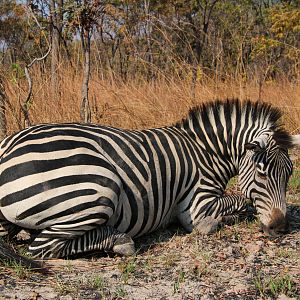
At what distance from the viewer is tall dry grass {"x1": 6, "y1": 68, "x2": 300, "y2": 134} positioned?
692cm

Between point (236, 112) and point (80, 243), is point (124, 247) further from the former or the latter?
point (236, 112)

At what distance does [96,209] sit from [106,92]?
4.60m

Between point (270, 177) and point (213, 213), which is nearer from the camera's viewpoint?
point (270, 177)

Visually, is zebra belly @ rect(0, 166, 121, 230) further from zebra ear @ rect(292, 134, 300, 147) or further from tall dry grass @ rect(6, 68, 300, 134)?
tall dry grass @ rect(6, 68, 300, 134)

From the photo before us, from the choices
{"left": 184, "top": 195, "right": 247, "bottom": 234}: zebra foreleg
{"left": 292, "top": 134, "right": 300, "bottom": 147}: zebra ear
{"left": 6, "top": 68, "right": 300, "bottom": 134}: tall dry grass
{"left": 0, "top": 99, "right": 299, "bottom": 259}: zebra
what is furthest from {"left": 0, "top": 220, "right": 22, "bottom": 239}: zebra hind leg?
→ {"left": 6, "top": 68, "right": 300, "bottom": 134}: tall dry grass

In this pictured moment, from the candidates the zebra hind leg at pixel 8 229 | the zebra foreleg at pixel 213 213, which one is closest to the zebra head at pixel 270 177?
the zebra foreleg at pixel 213 213

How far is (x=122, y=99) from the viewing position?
7.79 meters

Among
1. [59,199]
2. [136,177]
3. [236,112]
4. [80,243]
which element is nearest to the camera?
[59,199]

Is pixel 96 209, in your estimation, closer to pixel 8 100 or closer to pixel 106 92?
pixel 8 100

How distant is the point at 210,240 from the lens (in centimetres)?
381

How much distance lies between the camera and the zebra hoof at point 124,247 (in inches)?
134

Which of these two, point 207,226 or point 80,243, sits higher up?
point 80,243

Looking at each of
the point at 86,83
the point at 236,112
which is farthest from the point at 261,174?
the point at 86,83

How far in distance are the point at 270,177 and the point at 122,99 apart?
4.33 m
